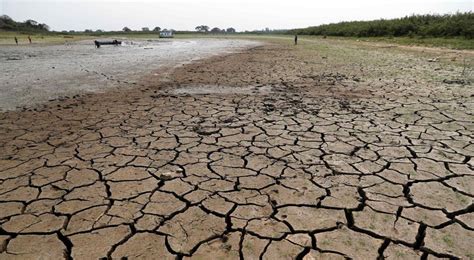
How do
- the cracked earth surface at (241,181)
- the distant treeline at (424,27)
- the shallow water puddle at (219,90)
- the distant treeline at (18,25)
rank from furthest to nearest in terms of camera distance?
the distant treeline at (18,25) → the distant treeline at (424,27) → the shallow water puddle at (219,90) → the cracked earth surface at (241,181)

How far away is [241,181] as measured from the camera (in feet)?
8.87

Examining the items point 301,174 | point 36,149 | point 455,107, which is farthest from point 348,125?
point 36,149

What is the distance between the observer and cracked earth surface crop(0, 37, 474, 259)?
6.32ft

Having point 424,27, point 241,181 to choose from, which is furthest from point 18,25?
point 241,181

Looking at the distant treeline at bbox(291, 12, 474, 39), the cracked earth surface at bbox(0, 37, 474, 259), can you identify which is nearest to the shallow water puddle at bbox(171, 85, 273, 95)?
the cracked earth surface at bbox(0, 37, 474, 259)

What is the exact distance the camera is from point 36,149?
11.5 ft

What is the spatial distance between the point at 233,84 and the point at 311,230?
5.74m

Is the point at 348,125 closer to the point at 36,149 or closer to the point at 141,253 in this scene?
the point at 141,253

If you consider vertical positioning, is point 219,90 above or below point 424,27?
below

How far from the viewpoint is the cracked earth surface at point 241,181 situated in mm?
1928

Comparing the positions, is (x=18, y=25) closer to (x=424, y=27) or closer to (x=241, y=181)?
(x=424, y=27)

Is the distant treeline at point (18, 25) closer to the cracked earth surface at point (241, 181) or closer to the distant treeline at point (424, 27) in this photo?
the distant treeline at point (424, 27)

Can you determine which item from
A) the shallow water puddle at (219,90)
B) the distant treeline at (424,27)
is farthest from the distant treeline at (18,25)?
the shallow water puddle at (219,90)

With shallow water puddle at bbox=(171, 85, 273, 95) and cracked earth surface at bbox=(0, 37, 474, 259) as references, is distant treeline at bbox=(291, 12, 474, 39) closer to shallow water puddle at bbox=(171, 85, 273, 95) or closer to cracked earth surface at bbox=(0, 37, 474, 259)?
shallow water puddle at bbox=(171, 85, 273, 95)
